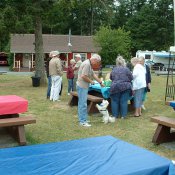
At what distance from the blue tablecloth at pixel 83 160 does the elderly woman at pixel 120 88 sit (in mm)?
4371

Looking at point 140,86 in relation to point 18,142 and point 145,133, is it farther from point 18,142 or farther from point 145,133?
point 18,142

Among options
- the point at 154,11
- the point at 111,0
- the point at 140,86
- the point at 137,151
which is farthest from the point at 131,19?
the point at 137,151

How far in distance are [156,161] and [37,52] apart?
1492 centimetres

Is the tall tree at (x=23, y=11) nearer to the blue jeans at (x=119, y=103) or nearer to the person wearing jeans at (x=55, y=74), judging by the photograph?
the person wearing jeans at (x=55, y=74)

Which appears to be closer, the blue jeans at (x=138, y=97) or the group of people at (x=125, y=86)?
the group of people at (x=125, y=86)

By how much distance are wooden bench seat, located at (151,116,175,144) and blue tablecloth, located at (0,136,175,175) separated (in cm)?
235

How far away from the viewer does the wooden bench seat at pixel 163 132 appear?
21.2 ft

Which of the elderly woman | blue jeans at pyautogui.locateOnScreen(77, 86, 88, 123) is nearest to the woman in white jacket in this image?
the elderly woman

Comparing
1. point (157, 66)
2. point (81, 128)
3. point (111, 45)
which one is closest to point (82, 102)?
point (81, 128)

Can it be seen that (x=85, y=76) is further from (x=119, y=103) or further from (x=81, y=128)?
(x=119, y=103)

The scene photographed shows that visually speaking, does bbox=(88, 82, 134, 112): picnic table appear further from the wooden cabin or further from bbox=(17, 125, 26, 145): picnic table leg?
the wooden cabin

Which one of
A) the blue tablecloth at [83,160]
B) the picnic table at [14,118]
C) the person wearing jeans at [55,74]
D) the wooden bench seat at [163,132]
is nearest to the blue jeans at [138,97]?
the wooden bench seat at [163,132]

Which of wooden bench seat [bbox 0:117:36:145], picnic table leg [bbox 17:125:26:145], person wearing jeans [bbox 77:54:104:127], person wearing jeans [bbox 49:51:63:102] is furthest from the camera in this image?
person wearing jeans [bbox 49:51:63:102]

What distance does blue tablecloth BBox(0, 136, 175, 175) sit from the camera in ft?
11.1
